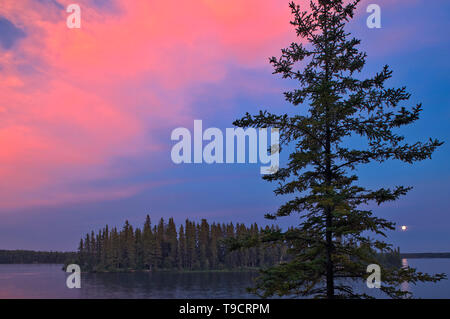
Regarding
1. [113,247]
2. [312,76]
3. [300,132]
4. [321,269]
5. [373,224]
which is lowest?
[113,247]

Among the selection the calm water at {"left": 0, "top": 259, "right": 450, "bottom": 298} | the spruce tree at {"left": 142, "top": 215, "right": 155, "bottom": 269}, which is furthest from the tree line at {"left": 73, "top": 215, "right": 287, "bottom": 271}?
the calm water at {"left": 0, "top": 259, "right": 450, "bottom": 298}

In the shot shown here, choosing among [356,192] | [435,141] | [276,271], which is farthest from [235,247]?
[435,141]

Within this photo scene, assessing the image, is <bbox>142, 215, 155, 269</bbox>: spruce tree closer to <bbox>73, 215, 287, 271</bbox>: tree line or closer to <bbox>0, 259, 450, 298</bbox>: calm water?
<bbox>73, 215, 287, 271</bbox>: tree line

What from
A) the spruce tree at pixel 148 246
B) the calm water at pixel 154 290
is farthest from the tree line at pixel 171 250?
the calm water at pixel 154 290

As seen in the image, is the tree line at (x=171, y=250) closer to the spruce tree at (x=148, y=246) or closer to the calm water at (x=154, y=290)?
the spruce tree at (x=148, y=246)

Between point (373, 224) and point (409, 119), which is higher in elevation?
point (409, 119)

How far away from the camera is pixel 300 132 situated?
14.1m

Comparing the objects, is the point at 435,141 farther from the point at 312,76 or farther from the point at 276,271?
the point at 276,271

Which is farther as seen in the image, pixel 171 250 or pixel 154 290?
pixel 171 250

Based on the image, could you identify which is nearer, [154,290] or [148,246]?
[154,290]

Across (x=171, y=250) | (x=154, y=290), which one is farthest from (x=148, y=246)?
(x=154, y=290)

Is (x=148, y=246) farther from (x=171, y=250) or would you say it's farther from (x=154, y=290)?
(x=154, y=290)
